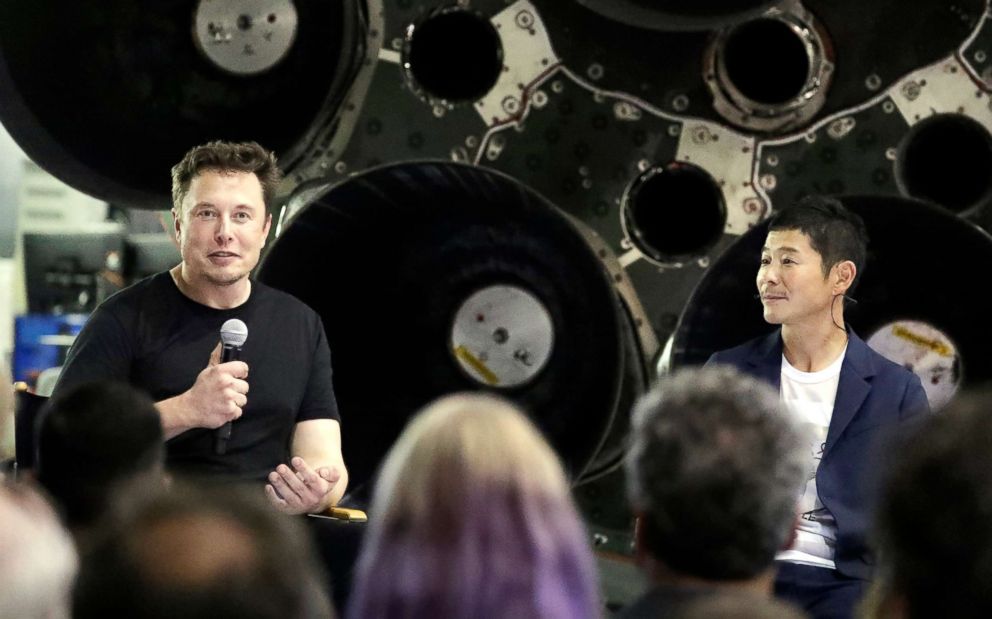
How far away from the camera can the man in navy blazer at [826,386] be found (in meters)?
2.95

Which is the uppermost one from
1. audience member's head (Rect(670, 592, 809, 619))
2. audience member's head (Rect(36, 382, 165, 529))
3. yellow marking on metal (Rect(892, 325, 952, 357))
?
audience member's head (Rect(670, 592, 809, 619))

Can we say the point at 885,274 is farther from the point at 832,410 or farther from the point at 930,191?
the point at 832,410

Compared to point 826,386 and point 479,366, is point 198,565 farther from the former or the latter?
point 479,366

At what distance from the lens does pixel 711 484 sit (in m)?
1.63

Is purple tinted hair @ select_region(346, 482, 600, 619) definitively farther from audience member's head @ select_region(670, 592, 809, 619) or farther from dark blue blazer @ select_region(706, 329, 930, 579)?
dark blue blazer @ select_region(706, 329, 930, 579)

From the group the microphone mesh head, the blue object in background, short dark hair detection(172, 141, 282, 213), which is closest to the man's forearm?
the microphone mesh head

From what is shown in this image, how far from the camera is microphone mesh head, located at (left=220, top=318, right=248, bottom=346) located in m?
2.64

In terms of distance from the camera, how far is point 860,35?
12.9ft

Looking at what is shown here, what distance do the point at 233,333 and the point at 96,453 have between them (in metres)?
0.75

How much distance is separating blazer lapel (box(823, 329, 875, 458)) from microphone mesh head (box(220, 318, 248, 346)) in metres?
1.17

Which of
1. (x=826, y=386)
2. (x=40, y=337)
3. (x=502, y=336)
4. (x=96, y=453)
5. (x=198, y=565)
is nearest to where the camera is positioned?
(x=198, y=565)

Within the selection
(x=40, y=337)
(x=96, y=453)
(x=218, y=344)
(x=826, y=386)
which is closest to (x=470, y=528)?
(x=96, y=453)

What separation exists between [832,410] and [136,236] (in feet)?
13.5

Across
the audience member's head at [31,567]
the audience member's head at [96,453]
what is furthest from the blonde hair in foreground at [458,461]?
the audience member's head at [96,453]
